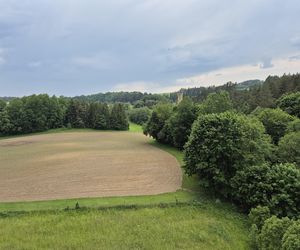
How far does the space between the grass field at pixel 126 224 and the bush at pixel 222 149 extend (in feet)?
8.76

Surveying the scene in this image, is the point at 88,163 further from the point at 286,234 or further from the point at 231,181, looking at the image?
the point at 286,234

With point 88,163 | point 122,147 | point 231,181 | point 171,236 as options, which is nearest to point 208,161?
point 231,181

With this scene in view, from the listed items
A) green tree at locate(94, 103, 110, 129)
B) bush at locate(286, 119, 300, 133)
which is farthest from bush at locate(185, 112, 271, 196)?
green tree at locate(94, 103, 110, 129)

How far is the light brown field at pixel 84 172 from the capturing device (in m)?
33.8

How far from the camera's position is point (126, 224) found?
25.5 meters

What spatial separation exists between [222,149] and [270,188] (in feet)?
21.3

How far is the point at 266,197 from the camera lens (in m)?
27.6

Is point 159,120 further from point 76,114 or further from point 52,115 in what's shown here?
point 52,115

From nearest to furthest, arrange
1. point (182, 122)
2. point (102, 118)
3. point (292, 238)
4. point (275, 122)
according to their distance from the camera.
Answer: point (292, 238) < point (275, 122) < point (182, 122) < point (102, 118)

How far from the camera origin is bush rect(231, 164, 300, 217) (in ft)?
88.2

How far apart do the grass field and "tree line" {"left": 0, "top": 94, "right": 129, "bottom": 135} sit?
231 ft

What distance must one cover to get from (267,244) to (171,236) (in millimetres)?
6692

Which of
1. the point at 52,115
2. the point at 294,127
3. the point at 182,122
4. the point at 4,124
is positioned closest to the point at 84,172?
the point at 182,122

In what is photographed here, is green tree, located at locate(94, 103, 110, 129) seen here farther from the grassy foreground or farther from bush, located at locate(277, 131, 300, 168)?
the grassy foreground
